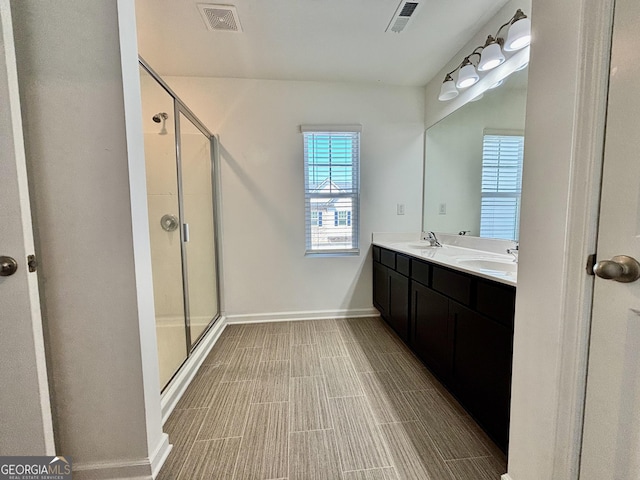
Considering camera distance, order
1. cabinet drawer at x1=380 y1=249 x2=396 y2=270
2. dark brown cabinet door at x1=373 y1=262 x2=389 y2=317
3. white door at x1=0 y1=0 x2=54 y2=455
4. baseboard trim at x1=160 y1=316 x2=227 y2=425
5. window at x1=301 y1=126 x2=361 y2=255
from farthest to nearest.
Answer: window at x1=301 y1=126 x2=361 y2=255 → dark brown cabinet door at x1=373 y1=262 x2=389 y2=317 → cabinet drawer at x1=380 y1=249 x2=396 y2=270 → baseboard trim at x1=160 y1=316 x2=227 y2=425 → white door at x1=0 y1=0 x2=54 y2=455

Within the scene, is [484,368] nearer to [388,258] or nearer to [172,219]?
[388,258]

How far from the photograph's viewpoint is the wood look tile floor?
112 centimetres

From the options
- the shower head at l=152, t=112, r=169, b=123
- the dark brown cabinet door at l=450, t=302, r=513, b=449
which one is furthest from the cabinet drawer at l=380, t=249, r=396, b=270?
the shower head at l=152, t=112, r=169, b=123

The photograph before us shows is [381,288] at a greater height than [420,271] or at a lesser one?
lesser

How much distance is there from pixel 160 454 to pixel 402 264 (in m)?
1.83

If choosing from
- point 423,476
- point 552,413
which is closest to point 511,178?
point 552,413

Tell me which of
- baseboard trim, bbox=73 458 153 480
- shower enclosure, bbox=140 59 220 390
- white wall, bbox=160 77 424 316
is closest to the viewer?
baseboard trim, bbox=73 458 153 480

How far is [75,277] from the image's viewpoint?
96 cm

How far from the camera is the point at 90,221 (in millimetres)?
961

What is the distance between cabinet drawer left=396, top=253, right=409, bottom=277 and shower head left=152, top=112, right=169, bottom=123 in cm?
210

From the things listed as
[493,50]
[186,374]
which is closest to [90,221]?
[186,374]

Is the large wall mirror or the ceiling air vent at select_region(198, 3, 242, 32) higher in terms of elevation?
the ceiling air vent at select_region(198, 3, 242, 32)

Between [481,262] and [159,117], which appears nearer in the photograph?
[481,262]

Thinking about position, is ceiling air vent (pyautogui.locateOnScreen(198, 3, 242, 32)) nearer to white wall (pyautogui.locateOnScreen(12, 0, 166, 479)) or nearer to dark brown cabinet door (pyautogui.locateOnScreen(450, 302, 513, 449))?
white wall (pyautogui.locateOnScreen(12, 0, 166, 479))
